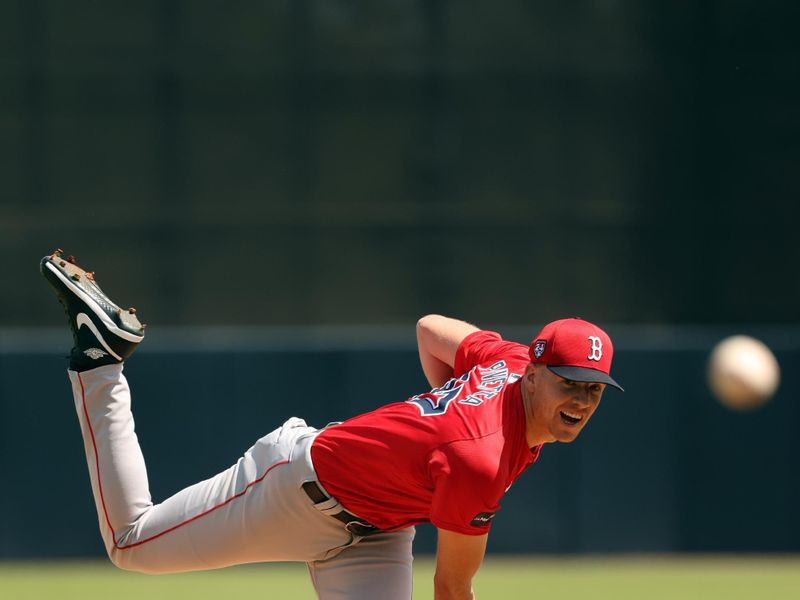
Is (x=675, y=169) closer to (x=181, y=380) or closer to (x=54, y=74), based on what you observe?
(x=181, y=380)

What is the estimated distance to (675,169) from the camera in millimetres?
8453

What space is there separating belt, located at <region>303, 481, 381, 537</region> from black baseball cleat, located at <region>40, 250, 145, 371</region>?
32.1 inches

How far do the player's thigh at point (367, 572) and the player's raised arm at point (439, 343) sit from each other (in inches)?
27.5

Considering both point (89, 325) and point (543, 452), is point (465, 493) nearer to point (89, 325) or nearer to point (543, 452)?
point (89, 325)

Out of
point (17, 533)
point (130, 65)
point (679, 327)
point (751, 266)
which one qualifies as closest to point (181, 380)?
point (17, 533)

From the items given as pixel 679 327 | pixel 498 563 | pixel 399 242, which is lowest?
pixel 498 563

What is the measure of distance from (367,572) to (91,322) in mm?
1304

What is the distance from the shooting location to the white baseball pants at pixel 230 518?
4.46m

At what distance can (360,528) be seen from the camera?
448cm

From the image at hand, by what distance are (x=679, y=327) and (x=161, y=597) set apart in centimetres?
373

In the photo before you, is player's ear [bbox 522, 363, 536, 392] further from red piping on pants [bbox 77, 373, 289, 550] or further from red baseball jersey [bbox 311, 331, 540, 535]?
red piping on pants [bbox 77, 373, 289, 550]

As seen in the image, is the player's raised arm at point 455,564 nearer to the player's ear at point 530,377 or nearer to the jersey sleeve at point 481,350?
the player's ear at point 530,377

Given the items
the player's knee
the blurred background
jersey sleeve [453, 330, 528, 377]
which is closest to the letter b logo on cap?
jersey sleeve [453, 330, 528, 377]

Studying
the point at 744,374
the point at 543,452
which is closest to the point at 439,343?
the point at 744,374
